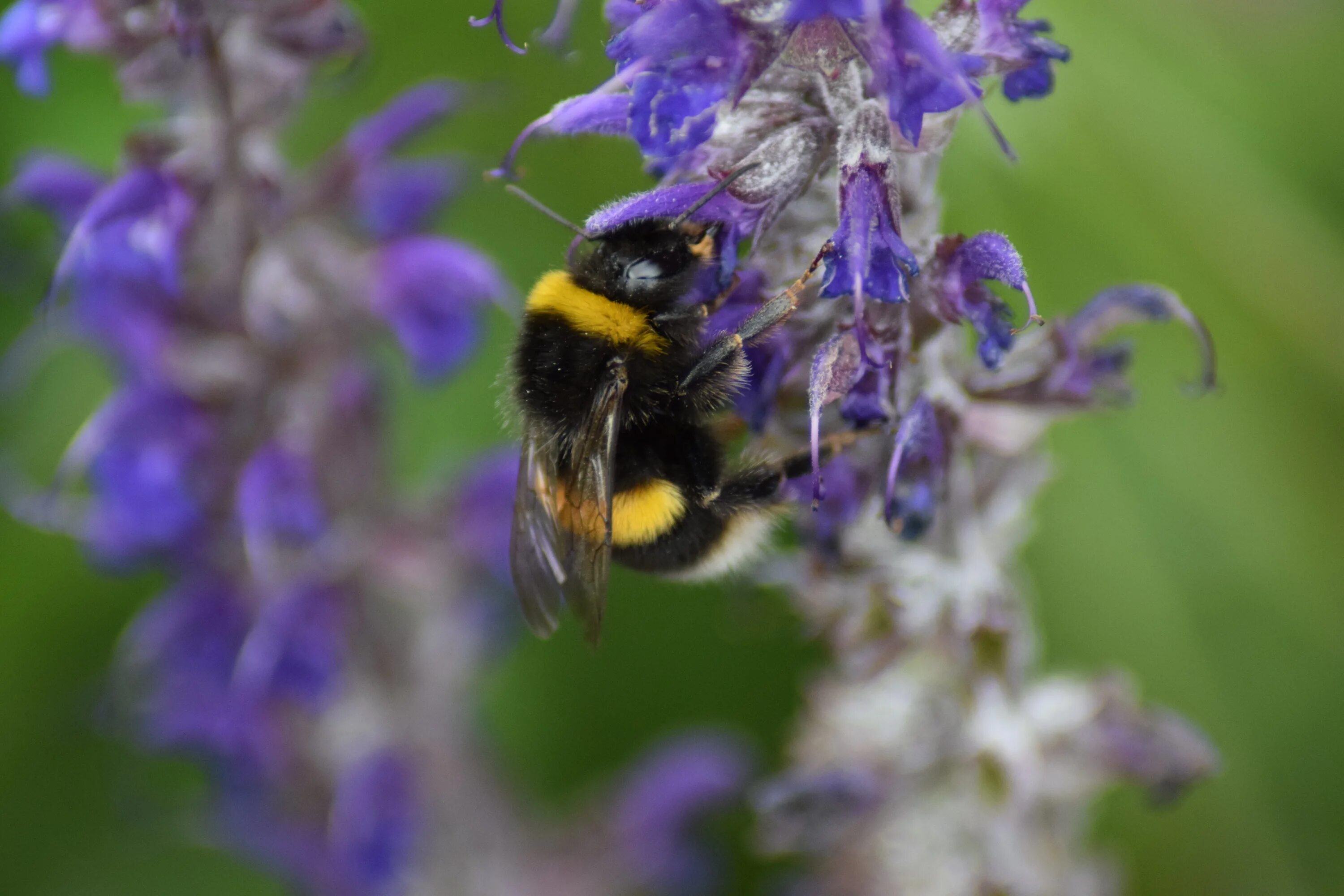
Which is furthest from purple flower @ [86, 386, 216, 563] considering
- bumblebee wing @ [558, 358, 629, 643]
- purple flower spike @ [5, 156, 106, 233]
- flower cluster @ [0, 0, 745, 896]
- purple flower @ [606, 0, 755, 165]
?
purple flower @ [606, 0, 755, 165]

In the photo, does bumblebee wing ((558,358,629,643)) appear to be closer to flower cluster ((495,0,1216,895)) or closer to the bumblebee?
the bumblebee

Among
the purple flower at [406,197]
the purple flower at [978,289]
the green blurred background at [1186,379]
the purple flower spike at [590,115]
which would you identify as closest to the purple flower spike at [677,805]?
the green blurred background at [1186,379]

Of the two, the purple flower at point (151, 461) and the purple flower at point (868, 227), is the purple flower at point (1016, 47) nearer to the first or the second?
the purple flower at point (868, 227)

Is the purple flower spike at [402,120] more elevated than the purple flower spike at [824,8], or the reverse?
the purple flower spike at [824,8]

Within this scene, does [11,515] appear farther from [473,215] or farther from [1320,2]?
[1320,2]

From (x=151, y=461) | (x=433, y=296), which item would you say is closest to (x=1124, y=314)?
(x=433, y=296)

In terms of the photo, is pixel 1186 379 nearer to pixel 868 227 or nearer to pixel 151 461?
pixel 868 227
